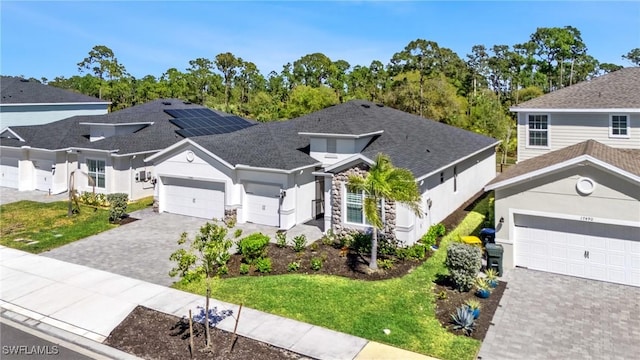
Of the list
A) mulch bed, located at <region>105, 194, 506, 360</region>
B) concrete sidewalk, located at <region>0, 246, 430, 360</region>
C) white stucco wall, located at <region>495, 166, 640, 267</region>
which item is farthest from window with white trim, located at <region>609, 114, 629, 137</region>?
concrete sidewalk, located at <region>0, 246, 430, 360</region>

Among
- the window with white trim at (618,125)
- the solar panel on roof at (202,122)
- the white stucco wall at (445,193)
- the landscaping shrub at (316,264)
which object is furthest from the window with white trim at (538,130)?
the solar panel on roof at (202,122)

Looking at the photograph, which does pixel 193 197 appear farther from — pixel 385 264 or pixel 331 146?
pixel 385 264

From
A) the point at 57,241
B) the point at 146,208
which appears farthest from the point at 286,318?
the point at 146,208

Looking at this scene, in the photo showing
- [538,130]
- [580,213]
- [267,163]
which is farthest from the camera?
[267,163]

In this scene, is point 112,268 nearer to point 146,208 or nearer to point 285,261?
point 285,261

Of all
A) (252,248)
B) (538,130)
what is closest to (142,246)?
(252,248)

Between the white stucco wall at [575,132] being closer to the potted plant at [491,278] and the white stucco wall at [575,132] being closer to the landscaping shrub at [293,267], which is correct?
the potted plant at [491,278]
